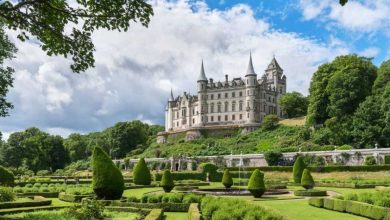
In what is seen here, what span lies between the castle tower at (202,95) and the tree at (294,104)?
16.3 metres

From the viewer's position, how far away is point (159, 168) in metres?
64.3

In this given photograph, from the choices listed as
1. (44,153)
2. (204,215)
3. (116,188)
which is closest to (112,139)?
(44,153)

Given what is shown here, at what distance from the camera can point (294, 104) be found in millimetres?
88438

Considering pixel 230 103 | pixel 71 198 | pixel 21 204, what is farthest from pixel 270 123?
pixel 21 204

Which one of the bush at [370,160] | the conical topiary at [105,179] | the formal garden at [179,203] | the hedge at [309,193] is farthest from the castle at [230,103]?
the conical topiary at [105,179]

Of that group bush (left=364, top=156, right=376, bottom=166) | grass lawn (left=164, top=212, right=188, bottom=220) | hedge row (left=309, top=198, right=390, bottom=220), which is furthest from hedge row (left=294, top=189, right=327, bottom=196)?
bush (left=364, top=156, right=376, bottom=166)

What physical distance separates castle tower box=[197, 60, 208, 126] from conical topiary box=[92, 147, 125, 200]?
72.8 metres

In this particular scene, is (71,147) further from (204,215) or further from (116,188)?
(204,215)

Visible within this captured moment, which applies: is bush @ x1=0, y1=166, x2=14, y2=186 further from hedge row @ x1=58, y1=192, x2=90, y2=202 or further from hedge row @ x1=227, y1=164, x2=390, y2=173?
hedge row @ x1=227, y1=164, x2=390, y2=173

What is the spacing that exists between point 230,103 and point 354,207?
7670 cm

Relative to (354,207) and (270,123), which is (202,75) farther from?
(354,207)

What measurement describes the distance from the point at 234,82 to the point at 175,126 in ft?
60.0

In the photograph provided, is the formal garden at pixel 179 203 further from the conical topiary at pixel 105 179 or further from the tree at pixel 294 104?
the tree at pixel 294 104

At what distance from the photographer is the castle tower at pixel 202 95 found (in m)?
94.9
